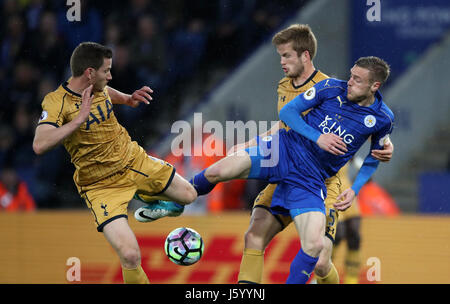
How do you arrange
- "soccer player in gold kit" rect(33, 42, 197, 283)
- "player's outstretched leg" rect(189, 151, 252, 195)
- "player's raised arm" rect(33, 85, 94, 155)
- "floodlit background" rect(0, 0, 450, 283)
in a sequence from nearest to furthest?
1. "player's raised arm" rect(33, 85, 94, 155)
2. "soccer player in gold kit" rect(33, 42, 197, 283)
3. "player's outstretched leg" rect(189, 151, 252, 195)
4. "floodlit background" rect(0, 0, 450, 283)

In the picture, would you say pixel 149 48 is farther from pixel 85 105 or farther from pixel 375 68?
pixel 375 68

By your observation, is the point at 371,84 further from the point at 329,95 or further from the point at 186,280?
the point at 186,280

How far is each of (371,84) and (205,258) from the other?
314cm

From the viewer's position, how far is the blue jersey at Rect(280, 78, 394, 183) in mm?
5520

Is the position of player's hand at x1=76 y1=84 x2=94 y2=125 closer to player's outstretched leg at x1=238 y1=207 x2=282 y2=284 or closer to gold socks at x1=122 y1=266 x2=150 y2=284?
gold socks at x1=122 y1=266 x2=150 y2=284

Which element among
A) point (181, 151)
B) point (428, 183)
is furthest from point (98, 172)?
point (428, 183)

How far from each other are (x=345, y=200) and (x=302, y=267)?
0.54 meters

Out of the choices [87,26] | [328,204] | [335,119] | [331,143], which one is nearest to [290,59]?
[335,119]

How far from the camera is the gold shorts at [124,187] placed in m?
5.55

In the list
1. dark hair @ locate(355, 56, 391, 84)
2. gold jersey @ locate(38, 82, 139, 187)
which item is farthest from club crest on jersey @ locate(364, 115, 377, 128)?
gold jersey @ locate(38, 82, 139, 187)

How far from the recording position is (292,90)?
5875mm

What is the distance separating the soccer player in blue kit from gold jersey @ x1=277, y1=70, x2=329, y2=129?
26 cm

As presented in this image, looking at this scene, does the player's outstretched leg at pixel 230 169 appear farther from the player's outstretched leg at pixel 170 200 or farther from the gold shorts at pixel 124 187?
the gold shorts at pixel 124 187

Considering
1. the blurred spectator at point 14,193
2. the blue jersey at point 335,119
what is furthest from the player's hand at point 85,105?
the blurred spectator at point 14,193
